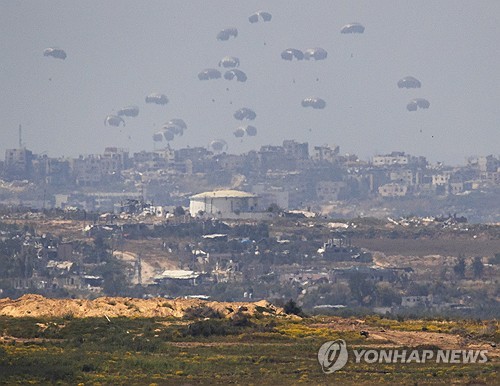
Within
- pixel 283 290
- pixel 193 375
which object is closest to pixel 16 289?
pixel 283 290

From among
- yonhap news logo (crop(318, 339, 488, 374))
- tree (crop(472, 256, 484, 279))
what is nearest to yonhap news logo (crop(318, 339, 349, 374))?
yonhap news logo (crop(318, 339, 488, 374))

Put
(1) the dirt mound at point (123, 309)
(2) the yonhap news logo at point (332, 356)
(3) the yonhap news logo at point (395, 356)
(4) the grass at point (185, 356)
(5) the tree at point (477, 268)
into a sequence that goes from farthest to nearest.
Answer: (5) the tree at point (477, 268), (1) the dirt mound at point (123, 309), (3) the yonhap news logo at point (395, 356), (2) the yonhap news logo at point (332, 356), (4) the grass at point (185, 356)

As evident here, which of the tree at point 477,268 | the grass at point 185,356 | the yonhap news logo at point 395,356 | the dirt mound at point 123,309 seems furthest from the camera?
the tree at point 477,268

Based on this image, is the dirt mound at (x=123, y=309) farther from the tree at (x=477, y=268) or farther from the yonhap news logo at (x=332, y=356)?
the tree at (x=477, y=268)

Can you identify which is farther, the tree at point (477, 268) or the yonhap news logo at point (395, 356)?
the tree at point (477, 268)

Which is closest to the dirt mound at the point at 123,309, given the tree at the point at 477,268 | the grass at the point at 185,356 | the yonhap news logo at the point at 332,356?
the grass at the point at 185,356

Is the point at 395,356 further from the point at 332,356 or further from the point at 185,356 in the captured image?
the point at 185,356

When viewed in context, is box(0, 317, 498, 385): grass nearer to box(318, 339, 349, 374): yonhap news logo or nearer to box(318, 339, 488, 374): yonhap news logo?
box(318, 339, 349, 374): yonhap news logo
